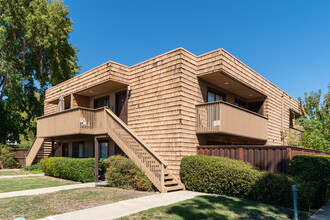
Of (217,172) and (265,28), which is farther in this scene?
(265,28)

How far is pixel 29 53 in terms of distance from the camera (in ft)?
92.6

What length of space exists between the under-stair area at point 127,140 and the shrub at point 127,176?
0.84 ft

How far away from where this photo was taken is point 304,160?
344 inches

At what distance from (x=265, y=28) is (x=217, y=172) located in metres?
12.3

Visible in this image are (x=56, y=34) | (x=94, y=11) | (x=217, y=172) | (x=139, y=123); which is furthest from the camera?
(x=56, y=34)

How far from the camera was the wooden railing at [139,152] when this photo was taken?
1012cm

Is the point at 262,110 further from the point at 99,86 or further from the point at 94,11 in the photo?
the point at 94,11

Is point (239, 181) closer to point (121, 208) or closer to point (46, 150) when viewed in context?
point (121, 208)

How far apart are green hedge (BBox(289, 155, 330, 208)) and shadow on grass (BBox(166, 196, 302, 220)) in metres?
1.70

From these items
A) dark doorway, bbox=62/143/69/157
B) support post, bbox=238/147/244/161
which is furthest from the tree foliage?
dark doorway, bbox=62/143/69/157

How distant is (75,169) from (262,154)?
9.18m

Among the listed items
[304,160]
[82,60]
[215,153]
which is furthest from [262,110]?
[82,60]

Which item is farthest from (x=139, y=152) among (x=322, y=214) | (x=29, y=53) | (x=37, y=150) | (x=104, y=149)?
(x=29, y=53)

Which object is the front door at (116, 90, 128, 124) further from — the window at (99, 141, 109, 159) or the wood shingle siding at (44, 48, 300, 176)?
the window at (99, 141, 109, 159)
